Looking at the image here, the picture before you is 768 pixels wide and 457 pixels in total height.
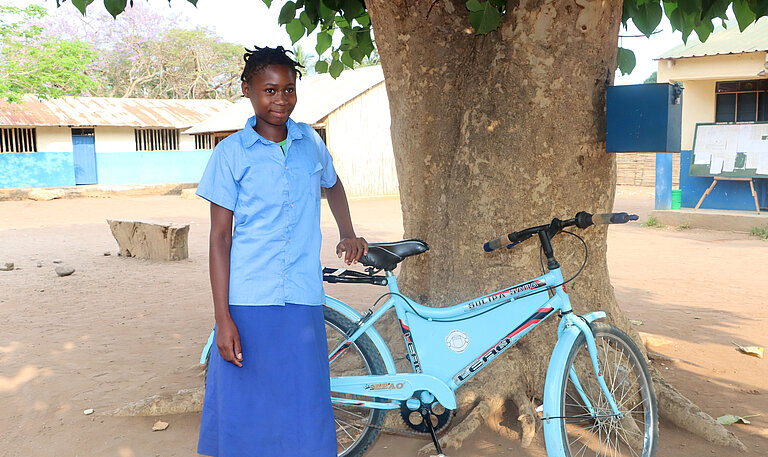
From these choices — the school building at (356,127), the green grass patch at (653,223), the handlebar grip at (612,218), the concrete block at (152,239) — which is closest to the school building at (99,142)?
the school building at (356,127)

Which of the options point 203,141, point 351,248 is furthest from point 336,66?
point 203,141

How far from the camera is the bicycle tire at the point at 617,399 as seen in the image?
2498mm

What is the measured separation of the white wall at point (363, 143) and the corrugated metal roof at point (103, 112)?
294 inches

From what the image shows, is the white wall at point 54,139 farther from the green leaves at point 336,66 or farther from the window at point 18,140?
the green leaves at point 336,66

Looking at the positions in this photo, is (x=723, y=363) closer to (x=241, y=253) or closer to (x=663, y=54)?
(x=241, y=253)

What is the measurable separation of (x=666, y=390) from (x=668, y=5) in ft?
8.15

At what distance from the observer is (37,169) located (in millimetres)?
20500

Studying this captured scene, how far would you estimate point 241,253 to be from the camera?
210 centimetres

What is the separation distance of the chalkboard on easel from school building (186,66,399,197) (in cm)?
825

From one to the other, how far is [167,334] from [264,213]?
339cm

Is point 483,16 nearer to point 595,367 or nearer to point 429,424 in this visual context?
point 595,367

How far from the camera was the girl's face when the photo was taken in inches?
82.1

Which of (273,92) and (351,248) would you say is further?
(351,248)

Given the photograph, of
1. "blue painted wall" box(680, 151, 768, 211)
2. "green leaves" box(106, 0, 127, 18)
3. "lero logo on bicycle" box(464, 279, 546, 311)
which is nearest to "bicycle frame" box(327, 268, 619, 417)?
"lero logo on bicycle" box(464, 279, 546, 311)
